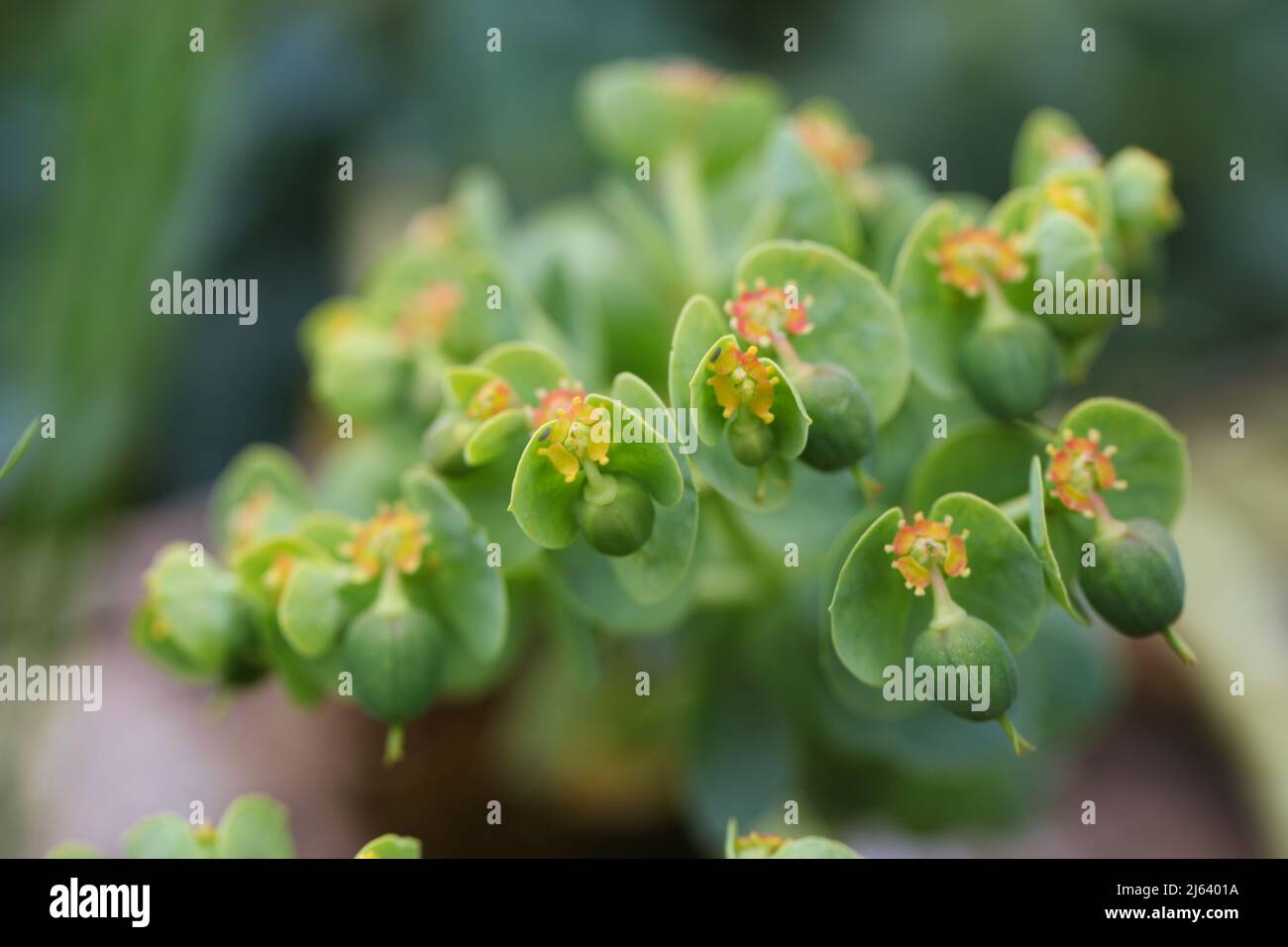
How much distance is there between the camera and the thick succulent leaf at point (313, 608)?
531 millimetres

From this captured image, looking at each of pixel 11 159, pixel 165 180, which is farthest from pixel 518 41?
pixel 11 159

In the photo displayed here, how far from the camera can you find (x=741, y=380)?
474 mm

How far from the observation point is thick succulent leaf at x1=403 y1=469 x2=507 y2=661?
55cm

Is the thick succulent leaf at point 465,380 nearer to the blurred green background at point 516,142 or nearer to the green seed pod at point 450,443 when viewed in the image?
the green seed pod at point 450,443

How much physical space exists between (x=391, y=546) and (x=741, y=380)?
0.58 feet

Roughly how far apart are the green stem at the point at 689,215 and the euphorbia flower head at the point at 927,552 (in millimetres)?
288

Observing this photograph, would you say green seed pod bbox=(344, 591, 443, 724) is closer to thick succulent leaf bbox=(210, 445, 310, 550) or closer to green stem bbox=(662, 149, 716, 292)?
thick succulent leaf bbox=(210, 445, 310, 550)

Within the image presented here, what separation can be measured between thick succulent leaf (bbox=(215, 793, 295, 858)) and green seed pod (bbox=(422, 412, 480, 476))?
0.17 metres
